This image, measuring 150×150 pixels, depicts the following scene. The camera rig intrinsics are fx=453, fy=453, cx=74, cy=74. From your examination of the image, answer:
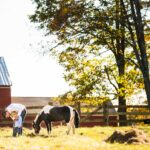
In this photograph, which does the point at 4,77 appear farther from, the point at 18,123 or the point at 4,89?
the point at 18,123

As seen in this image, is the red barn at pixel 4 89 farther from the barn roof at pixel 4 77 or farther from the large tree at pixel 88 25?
the large tree at pixel 88 25

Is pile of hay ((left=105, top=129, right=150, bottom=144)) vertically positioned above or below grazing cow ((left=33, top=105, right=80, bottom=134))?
below

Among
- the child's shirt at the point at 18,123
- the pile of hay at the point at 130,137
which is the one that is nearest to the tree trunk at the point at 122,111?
the child's shirt at the point at 18,123

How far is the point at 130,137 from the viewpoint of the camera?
1582cm

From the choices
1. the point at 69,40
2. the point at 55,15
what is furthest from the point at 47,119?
the point at 69,40

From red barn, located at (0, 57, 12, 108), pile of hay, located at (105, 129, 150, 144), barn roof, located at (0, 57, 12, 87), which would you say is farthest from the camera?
red barn, located at (0, 57, 12, 108)

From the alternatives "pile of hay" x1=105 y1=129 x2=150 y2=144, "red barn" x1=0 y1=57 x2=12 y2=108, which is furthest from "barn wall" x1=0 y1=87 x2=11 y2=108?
"pile of hay" x1=105 y1=129 x2=150 y2=144

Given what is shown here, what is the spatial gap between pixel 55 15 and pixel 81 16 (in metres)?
1.49

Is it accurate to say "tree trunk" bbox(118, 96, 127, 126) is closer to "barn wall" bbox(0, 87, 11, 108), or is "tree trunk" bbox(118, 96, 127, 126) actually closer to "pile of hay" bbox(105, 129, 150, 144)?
"barn wall" bbox(0, 87, 11, 108)

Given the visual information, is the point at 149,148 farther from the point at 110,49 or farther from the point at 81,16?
the point at 110,49

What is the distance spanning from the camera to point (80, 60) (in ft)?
108

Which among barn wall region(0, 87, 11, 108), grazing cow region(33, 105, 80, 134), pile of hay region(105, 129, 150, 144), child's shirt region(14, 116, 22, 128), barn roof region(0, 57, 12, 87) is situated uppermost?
barn roof region(0, 57, 12, 87)

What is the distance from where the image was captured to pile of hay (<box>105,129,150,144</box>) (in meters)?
15.4

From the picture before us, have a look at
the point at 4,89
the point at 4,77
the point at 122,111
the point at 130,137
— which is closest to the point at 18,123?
the point at 130,137
